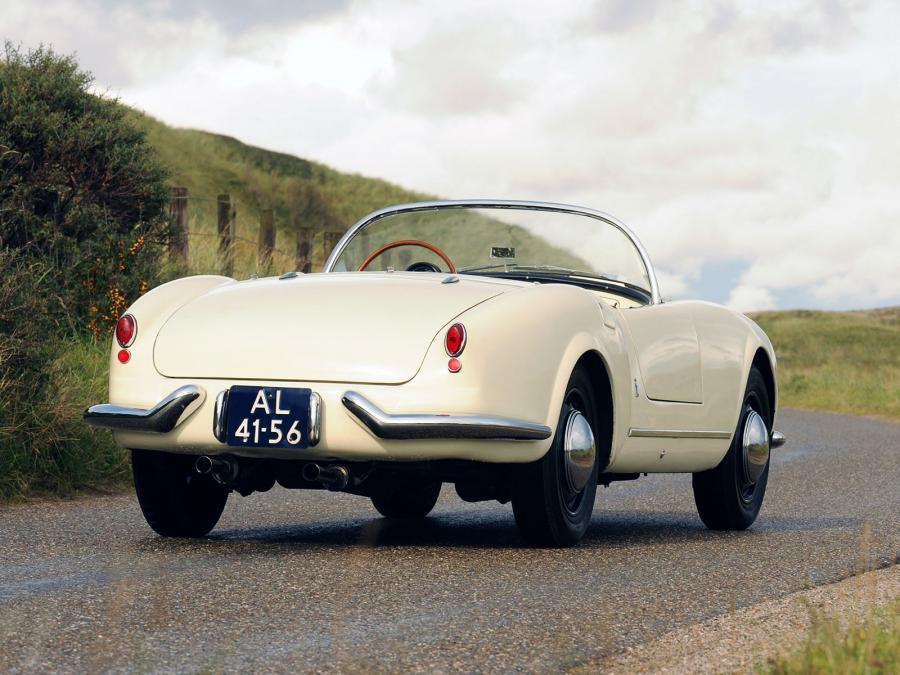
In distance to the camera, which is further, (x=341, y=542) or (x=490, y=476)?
(x=341, y=542)

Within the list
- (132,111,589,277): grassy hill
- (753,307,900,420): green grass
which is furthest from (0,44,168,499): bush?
(132,111,589,277): grassy hill

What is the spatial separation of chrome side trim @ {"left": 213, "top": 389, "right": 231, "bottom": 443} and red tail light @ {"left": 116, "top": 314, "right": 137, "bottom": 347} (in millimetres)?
610

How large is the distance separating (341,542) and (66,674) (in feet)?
9.33

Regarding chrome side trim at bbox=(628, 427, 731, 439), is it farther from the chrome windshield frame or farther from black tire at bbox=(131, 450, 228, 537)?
black tire at bbox=(131, 450, 228, 537)

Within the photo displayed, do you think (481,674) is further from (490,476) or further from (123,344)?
(123,344)

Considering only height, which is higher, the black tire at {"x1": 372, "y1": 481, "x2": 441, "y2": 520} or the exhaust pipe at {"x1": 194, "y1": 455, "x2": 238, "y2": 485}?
the exhaust pipe at {"x1": 194, "y1": 455, "x2": 238, "y2": 485}

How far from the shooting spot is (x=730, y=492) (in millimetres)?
7332

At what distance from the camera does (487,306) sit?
5.59 m

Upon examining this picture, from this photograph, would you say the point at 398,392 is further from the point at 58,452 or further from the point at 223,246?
the point at 223,246

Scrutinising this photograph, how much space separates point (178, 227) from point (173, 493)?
9686 millimetres

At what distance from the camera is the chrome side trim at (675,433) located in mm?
6430

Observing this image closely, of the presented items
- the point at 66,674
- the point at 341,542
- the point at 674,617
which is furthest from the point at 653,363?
the point at 66,674

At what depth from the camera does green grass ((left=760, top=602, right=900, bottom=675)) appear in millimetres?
3377

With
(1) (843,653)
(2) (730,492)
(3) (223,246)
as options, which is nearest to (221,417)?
(1) (843,653)
